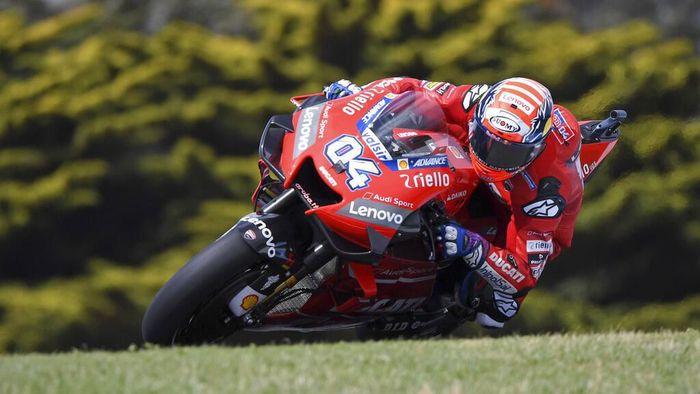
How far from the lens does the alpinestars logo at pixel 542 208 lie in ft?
19.3

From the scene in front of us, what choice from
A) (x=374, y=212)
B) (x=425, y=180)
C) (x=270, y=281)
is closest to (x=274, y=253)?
(x=270, y=281)

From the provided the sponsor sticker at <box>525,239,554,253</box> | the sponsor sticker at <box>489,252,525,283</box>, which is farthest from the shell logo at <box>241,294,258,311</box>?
the sponsor sticker at <box>525,239,554,253</box>

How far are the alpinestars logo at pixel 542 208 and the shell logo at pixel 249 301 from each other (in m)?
1.44

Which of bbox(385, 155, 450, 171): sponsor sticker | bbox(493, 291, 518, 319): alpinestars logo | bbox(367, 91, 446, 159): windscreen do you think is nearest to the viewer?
bbox(385, 155, 450, 171): sponsor sticker

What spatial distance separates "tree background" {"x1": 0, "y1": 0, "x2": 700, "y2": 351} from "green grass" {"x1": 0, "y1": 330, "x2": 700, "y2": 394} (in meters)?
4.53

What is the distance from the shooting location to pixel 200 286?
5234mm

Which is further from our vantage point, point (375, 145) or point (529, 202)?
point (529, 202)

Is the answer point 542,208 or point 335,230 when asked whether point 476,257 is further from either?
point 335,230

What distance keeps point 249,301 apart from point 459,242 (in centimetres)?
105

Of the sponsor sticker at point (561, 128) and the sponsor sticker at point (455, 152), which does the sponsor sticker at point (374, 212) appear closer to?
the sponsor sticker at point (455, 152)

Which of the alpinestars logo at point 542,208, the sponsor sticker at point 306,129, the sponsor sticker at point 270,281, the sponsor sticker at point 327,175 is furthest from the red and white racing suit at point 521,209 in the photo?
the sponsor sticker at point 270,281

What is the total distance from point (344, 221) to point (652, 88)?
5.25m

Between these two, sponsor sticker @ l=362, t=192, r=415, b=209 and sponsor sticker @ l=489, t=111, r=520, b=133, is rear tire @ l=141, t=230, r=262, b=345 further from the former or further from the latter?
sponsor sticker @ l=489, t=111, r=520, b=133

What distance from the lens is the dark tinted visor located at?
18.4 ft
